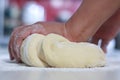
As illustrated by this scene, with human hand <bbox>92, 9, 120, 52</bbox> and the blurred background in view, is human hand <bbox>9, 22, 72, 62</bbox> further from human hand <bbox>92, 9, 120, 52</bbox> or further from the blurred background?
the blurred background

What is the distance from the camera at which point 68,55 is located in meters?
0.59

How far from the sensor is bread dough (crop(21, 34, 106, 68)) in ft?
1.93

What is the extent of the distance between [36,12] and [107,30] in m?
2.20

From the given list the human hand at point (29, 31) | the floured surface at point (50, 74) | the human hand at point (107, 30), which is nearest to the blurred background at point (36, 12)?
the human hand at point (107, 30)

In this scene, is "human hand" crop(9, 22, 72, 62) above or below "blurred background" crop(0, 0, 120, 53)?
above

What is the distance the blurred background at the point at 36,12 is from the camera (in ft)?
9.98

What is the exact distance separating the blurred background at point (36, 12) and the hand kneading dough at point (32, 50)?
2.37 m

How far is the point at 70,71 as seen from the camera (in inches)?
20.4

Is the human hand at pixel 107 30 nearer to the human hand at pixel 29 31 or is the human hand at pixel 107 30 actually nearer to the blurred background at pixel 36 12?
the human hand at pixel 29 31

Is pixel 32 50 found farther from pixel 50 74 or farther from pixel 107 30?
pixel 107 30

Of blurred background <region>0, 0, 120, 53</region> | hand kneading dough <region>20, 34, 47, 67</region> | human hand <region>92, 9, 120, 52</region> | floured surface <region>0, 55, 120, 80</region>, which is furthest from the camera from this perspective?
blurred background <region>0, 0, 120, 53</region>

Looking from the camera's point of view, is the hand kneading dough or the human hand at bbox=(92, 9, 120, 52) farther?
the human hand at bbox=(92, 9, 120, 52)

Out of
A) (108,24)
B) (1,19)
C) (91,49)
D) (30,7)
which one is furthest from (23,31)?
(1,19)

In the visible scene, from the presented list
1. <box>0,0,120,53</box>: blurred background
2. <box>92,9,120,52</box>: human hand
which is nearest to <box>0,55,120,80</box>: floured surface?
<box>92,9,120,52</box>: human hand
